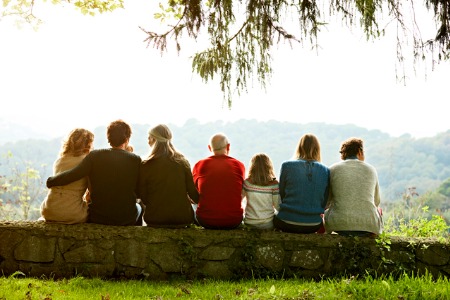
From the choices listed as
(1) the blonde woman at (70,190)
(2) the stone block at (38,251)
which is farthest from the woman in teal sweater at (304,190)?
(2) the stone block at (38,251)

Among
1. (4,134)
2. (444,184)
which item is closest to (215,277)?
(444,184)

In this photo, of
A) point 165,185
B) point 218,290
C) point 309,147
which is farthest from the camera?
point 309,147

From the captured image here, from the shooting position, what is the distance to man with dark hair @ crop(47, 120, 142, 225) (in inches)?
197

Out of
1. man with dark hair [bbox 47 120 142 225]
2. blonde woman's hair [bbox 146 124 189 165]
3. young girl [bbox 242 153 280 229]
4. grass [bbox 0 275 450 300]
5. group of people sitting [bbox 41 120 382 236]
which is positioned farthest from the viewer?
young girl [bbox 242 153 280 229]

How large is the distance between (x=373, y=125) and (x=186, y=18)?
311 ft

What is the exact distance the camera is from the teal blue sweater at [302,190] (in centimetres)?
526

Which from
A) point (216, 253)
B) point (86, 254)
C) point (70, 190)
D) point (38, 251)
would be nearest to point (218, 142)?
point (216, 253)

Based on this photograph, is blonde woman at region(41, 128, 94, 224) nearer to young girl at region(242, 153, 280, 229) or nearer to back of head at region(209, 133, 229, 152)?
back of head at region(209, 133, 229, 152)

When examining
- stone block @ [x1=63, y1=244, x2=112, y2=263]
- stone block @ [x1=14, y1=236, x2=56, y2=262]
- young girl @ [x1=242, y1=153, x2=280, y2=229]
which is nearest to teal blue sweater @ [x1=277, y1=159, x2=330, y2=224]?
young girl @ [x1=242, y1=153, x2=280, y2=229]

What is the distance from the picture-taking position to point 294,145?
258ft

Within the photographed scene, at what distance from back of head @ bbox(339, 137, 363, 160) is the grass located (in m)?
1.52

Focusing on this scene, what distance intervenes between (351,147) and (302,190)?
751mm

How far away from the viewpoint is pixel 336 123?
294ft

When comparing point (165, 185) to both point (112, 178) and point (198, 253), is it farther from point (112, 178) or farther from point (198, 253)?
point (198, 253)
